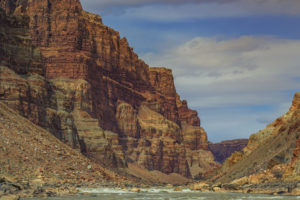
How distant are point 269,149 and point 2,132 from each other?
4045 cm

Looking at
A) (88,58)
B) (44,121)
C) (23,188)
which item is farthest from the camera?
(88,58)

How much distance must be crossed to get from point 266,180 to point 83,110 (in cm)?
10401

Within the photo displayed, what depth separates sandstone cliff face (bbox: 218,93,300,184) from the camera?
7198 centimetres

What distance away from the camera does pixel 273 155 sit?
84.0 meters

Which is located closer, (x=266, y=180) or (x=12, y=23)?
(x=266, y=180)

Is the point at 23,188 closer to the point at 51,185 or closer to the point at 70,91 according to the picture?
the point at 51,185

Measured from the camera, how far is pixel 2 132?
7700 cm

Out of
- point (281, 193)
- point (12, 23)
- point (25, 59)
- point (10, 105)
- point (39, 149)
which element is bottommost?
point (281, 193)

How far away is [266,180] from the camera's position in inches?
2879

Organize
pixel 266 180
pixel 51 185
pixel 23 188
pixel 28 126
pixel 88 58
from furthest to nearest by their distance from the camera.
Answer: pixel 88 58 → pixel 28 126 → pixel 266 180 → pixel 51 185 → pixel 23 188

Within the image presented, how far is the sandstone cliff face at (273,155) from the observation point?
71981 millimetres

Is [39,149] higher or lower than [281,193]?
higher

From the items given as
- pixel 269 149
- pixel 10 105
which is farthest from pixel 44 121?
pixel 269 149

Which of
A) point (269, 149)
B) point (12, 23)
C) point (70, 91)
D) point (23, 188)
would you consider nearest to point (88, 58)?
point (70, 91)
